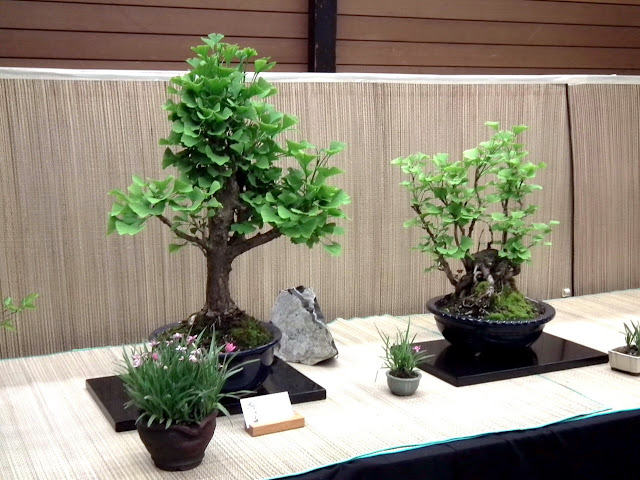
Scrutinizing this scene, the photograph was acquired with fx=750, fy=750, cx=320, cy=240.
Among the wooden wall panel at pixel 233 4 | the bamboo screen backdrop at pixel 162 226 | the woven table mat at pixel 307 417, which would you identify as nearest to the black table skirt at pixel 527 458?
the woven table mat at pixel 307 417

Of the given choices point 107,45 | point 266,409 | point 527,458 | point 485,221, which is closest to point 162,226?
point 107,45

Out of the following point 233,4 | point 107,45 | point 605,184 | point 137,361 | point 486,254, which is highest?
point 233,4

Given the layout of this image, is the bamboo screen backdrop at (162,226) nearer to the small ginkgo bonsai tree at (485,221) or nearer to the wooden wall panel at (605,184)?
the wooden wall panel at (605,184)

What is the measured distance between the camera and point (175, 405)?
3.77 feet

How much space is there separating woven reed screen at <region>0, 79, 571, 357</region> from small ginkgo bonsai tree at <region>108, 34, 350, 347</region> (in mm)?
420

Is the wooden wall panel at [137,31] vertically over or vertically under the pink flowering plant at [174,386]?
over

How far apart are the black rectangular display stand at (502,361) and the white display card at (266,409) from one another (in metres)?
0.40

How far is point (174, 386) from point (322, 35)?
1.35 metres

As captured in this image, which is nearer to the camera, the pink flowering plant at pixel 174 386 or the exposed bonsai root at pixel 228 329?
the pink flowering plant at pixel 174 386

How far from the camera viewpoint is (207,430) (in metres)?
1.17

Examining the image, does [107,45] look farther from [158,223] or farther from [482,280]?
[482,280]

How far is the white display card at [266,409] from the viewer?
1324 millimetres

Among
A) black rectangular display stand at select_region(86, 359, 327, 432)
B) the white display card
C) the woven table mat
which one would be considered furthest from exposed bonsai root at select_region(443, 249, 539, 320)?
the white display card

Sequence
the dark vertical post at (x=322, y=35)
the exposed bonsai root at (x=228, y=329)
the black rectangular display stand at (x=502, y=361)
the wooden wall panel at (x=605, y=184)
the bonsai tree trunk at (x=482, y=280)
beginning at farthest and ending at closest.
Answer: the wooden wall panel at (x=605, y=184), the dark vertical post at (x=322, y=35), the bonsai tree trunk at (x=482, y=280), the black rectangular display stand at (x=502, y=361), the exposed bonsai root at (x=228, y=329)
